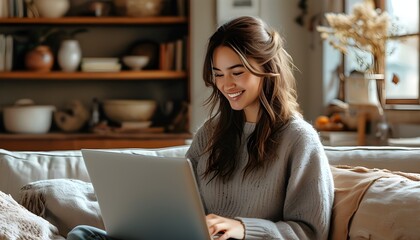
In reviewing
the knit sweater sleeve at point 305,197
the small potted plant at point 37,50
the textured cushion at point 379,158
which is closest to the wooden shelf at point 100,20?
the small potted plant at point 37,50

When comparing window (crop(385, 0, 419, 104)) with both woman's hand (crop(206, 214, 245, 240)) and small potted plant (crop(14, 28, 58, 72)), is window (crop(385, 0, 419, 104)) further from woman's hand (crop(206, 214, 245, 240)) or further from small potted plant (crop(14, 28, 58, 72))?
woman's hand (crop(206, 214, 245, 240))

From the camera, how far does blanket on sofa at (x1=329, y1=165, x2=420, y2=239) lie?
6.14 feet

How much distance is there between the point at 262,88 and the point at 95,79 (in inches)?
131

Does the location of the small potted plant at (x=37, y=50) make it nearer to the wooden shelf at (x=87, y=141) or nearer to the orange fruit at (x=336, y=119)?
the wooden shelf at (x=87, y=141)

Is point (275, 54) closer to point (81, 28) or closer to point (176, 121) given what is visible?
point (176, 121)

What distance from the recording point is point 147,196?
5.46 feet

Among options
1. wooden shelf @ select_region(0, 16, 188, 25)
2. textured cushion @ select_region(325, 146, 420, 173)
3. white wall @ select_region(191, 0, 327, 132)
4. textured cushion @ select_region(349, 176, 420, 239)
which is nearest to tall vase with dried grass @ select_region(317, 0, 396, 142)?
white wall @ select_region(191, 0, 327, 132)

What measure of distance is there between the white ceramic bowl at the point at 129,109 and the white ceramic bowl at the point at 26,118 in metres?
0.41

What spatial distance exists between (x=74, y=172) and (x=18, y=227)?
0.61m

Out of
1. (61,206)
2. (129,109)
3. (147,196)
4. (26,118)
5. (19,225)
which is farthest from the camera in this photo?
(129,109)

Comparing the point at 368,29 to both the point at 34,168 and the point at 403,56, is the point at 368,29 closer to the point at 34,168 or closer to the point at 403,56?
the point at 403,56

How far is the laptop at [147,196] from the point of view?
5.15 ft

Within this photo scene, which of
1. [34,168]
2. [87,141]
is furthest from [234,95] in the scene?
[87,141]

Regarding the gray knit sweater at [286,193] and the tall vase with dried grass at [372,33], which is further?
the tall vase with dried grass at [372,33]
